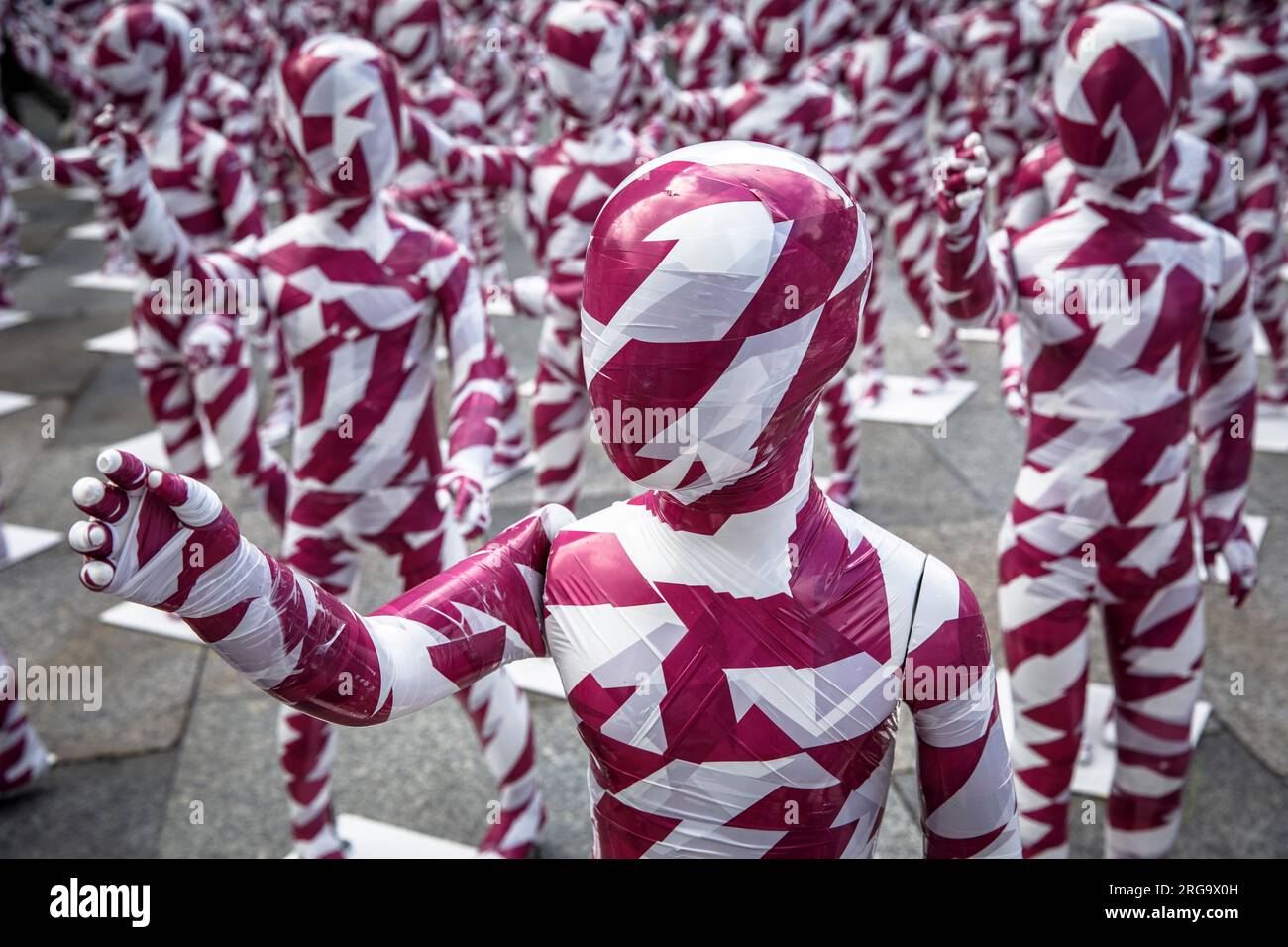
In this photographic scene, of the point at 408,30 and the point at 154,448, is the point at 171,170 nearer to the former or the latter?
the point at 408,30

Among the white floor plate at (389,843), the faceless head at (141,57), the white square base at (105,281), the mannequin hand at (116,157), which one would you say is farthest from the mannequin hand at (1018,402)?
the white square base at (105,281)

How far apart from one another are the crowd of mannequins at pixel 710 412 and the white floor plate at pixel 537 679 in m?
0.64

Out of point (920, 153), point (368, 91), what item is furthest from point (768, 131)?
point (368, 91)

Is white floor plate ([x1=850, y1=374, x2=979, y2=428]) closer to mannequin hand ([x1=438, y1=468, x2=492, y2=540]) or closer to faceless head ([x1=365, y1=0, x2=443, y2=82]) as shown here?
faceless head ([x1=365, y1=0, x2=443, y2=82])

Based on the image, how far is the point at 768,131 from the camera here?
4719mm

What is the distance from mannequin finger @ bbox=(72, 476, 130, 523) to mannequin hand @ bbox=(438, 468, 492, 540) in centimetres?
92

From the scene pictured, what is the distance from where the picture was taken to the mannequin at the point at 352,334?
102 inches

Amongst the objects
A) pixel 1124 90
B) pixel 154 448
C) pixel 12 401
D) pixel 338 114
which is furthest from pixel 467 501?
pixel 12 401

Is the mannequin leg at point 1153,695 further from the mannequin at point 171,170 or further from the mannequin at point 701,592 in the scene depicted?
the mannequin at point 171,170

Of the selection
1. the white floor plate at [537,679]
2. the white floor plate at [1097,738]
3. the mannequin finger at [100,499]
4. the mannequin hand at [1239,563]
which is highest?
the mannequin finger at [100,499]

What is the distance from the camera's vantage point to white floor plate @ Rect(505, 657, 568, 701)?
3.59 meters
